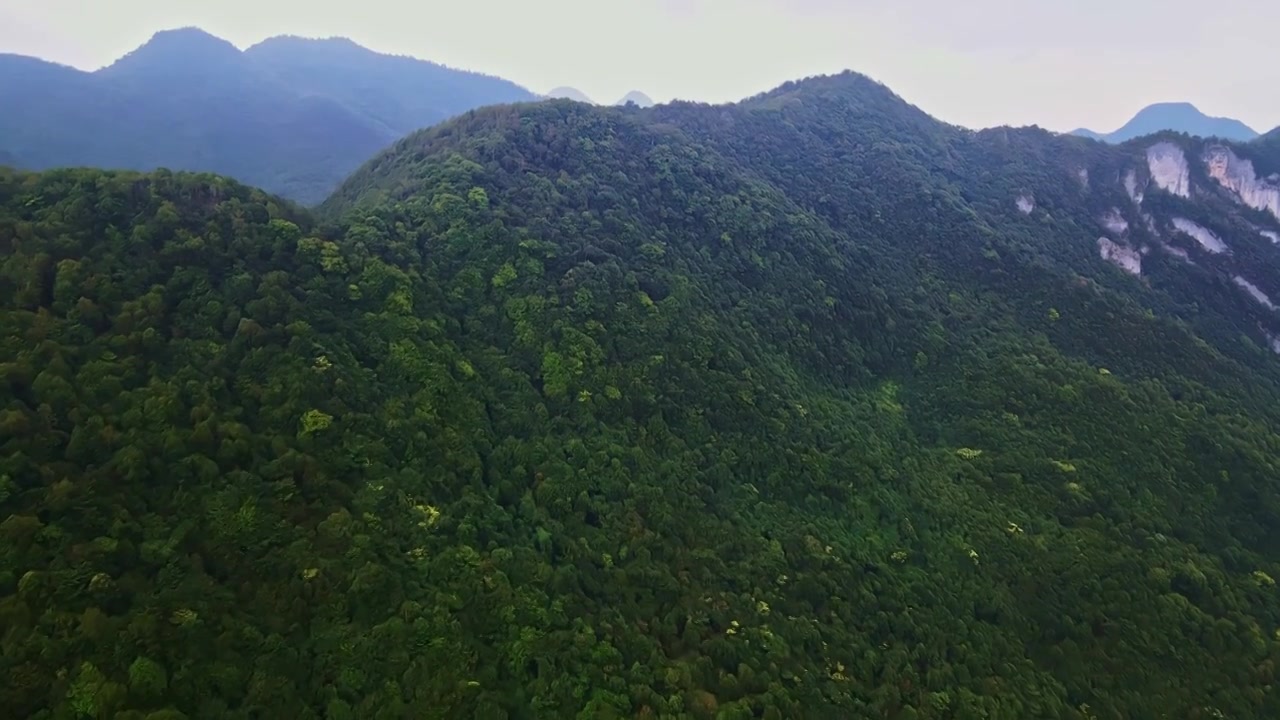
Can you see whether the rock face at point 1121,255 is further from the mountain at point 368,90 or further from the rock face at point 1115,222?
the mountain at point 368,90

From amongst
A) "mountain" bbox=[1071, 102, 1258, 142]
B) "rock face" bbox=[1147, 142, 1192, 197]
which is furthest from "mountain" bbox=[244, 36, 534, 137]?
"mountain" bbox=[1071, 102, 1258, 142]

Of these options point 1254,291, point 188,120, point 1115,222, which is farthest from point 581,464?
point 188,120

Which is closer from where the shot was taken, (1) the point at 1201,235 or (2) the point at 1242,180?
(1) the point at 1201,235

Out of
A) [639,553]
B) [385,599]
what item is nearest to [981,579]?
[639,553]

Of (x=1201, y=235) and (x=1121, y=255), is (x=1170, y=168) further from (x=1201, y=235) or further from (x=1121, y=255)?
(x=1121, y=255)

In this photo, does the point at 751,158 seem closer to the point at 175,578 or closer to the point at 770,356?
the point at 770,356

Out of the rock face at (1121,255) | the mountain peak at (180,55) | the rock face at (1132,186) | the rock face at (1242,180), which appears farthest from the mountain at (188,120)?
the rock face at (1242,180)
